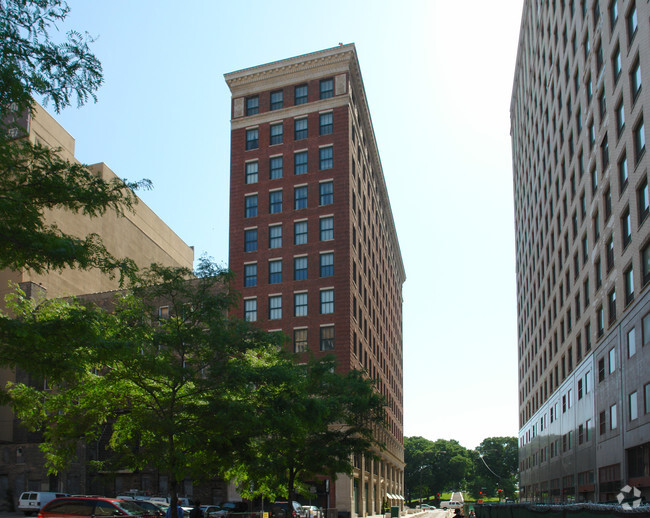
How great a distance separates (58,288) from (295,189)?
27505mm

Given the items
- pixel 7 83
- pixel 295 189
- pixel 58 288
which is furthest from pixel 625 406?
pixel 58 288

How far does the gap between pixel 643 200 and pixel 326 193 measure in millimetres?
35190

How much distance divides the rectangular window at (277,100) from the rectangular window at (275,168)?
5591 mm

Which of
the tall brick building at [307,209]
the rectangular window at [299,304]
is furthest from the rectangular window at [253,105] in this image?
the rectangular window at [299,304]

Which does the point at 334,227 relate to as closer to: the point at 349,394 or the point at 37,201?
the point at 349,394

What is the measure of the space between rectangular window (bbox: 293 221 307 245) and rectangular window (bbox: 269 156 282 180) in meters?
5.52

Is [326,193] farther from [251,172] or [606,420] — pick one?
[606,420]

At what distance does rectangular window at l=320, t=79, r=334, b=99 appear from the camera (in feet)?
224

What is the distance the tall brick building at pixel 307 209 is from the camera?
6266cm

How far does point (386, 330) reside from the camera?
96.8 m

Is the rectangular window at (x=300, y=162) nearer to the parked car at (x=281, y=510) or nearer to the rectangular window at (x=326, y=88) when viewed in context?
the rectangular window at (x=326, y=88)

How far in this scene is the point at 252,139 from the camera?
229 feet

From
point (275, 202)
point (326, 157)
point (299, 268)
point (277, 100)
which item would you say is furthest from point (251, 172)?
point (299, 268)

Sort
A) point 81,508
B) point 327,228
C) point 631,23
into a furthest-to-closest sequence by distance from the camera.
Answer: point 327,228
point 631,23
point 81,508
